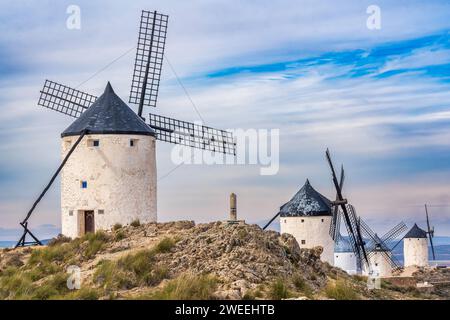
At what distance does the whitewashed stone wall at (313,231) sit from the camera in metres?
49.9

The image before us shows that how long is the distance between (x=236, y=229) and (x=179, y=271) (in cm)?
285

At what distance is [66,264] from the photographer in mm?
29859

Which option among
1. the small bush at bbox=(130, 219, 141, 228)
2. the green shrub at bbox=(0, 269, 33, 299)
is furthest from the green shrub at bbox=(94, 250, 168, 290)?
the small bush at bbox=(130, 219, 141, 228)

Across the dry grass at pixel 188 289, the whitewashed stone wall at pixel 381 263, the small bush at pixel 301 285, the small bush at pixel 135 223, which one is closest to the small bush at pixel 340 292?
the small bush at pixel 301 285

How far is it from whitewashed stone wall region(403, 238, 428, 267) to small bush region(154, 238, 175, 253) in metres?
50.6

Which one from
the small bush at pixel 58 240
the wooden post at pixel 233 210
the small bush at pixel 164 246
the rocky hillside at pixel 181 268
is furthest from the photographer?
the small bush at pixel 58 240

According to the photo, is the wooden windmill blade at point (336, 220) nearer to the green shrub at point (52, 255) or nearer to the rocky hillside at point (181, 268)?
the rocky hillside at point (181, 268)

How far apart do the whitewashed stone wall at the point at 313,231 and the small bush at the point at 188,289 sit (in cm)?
2504

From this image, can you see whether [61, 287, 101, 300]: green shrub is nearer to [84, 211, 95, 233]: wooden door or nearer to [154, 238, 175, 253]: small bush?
[154, 238, 175, 253]: small bush

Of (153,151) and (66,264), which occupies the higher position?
(153,151)

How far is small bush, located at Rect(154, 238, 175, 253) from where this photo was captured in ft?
93.5
